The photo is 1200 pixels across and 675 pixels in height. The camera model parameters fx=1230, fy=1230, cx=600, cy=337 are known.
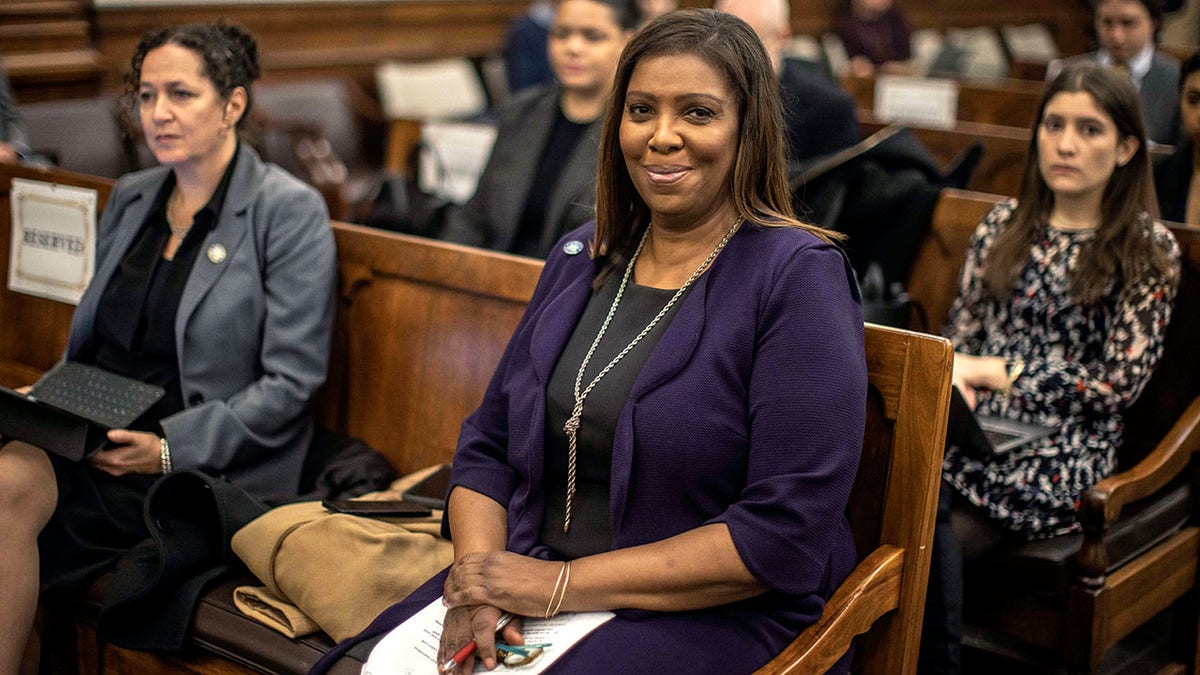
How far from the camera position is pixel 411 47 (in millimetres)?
7863

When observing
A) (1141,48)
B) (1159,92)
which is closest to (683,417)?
(1159,92)

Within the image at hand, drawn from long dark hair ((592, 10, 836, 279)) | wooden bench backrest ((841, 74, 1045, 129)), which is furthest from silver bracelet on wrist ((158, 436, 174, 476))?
wooden bench backrest ((841, 74, 1045, 129))

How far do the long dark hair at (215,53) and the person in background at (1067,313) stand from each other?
1.62 metres

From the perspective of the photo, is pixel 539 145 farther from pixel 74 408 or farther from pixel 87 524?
pixel 87 524

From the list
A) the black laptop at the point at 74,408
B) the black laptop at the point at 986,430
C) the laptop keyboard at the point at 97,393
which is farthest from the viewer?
the laptop keyboard at the point at 97,393

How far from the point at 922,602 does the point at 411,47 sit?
260 inches

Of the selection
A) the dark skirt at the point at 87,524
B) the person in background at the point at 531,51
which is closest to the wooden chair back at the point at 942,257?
the dark skirt at the point at 87,524

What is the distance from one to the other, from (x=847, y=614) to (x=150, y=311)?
1583 millimetres

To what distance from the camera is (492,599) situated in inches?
65.9

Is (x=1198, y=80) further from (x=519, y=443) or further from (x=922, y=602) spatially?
(x=519, y=443)

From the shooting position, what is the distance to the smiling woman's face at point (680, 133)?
1.73m

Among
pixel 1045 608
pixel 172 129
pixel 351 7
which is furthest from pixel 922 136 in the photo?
pixel 351 7

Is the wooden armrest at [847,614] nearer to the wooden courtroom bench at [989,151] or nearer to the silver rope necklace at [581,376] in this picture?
the silver rope necklace at [581,376]

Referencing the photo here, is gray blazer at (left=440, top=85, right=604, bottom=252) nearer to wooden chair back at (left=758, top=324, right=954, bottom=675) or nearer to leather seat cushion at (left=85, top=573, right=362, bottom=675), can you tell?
leather seat cushion at (left=85, top=573, right=362, bottom=675)
